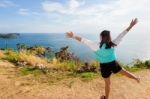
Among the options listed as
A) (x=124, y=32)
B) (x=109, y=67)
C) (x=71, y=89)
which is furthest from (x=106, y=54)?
(x=71, y=89)

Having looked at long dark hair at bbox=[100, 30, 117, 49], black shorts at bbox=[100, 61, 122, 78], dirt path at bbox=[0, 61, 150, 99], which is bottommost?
dirt path at bbox=[0, 61, 150, 99]

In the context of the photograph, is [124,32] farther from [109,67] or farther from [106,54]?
[109,67]

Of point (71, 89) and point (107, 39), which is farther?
point (71, 89)

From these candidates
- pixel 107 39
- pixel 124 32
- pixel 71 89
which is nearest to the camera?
pixel 107 39

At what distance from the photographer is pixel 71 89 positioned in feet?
26.1

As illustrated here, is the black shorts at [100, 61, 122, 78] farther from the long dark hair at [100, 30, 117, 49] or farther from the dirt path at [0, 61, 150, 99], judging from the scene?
the dirt path at [0, 61, 150, 99]

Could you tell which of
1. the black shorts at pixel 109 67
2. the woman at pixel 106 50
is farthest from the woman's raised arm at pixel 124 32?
the black shorts at pixel 109 67

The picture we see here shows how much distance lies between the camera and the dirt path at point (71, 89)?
7340 mm

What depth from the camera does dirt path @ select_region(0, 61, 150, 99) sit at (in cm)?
734

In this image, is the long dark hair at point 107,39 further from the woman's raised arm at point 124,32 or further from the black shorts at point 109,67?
the black shorts at point 109,67

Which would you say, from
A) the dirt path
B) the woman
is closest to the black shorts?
the woman

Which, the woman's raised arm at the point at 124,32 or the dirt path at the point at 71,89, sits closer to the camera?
the woman's raised arm at the point at 124,32

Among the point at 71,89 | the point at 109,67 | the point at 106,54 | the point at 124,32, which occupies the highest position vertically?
the point at 124,32

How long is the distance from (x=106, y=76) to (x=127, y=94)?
161cm
